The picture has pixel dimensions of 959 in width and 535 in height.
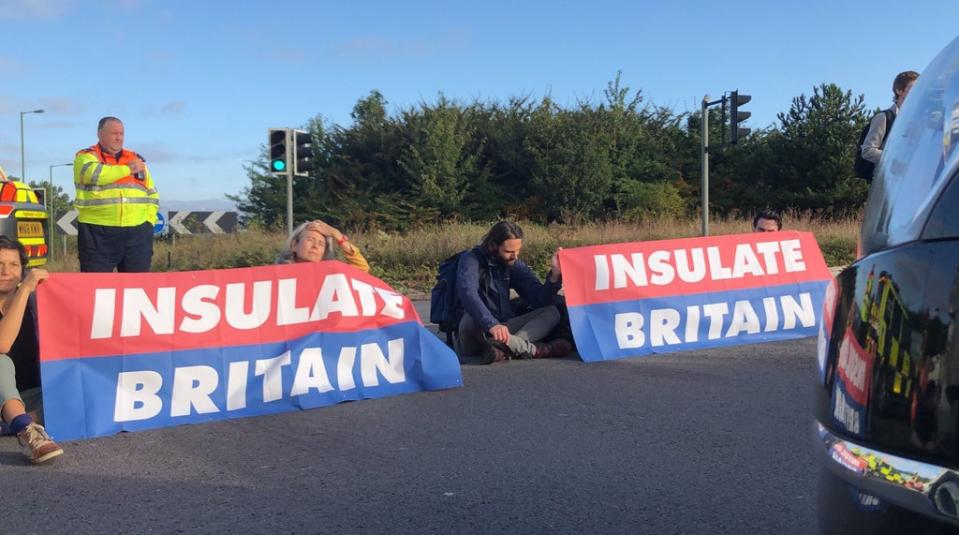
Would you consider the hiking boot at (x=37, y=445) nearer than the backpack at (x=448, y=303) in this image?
Yes

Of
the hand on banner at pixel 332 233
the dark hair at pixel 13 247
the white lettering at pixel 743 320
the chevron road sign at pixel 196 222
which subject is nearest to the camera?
the dark hair at pixel 13 247

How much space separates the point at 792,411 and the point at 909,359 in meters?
4.20

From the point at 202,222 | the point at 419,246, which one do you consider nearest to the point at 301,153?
the point at 419,246

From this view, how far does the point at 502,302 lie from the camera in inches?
309

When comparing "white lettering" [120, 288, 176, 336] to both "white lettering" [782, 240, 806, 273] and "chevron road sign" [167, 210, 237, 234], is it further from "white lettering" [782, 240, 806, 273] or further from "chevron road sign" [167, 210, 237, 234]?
"chevron road sign" [167, 210, 237, 234]

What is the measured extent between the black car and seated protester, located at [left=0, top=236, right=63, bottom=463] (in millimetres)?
4139

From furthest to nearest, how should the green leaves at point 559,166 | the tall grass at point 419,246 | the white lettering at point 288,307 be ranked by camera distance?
the green leaves at point 559,166, the tall grass at point 419,246, the white lettering at point 288,307

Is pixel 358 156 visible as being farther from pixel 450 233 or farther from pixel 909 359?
pixel 909 359

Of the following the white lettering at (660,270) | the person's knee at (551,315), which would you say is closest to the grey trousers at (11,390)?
the person's knee at (551,315)

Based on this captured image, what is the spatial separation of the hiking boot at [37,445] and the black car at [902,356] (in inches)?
160

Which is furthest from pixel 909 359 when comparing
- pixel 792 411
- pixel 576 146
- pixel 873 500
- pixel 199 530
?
pixel 576 146

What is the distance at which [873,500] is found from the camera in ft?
5.11

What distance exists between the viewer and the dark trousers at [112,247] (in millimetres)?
7535

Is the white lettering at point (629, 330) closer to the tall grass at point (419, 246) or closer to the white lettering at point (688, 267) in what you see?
the white lettering at point (688, 267)
